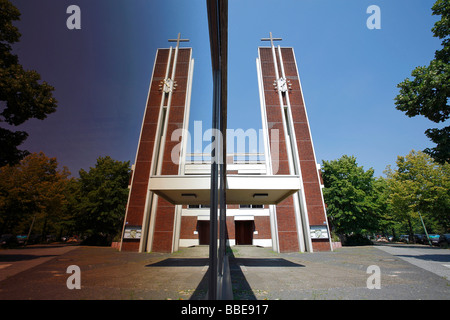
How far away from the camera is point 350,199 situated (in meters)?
24.5

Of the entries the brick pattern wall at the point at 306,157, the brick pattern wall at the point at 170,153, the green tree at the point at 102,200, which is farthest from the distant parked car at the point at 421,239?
the green tree at the point at 102,200

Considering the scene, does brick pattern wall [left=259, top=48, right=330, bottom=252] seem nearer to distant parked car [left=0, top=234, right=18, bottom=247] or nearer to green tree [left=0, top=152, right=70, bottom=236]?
green tree [left=0, top=152, right=70, bottom=236]

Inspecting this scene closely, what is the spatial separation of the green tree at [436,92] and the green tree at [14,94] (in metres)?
21.7

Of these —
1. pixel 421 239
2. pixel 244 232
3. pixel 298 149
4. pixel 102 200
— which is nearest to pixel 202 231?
pixel 244 232

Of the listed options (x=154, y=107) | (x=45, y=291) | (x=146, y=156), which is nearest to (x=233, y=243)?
(x=146, y=156)

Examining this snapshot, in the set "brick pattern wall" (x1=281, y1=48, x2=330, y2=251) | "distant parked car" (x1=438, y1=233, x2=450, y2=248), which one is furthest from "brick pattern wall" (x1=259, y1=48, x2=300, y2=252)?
"distant parked car" (x1=438, y1=233, x2=450, y2=248)

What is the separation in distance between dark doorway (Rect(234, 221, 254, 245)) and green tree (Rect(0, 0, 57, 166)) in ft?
70.0

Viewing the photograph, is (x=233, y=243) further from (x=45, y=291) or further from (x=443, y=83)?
(x=443, y=83)

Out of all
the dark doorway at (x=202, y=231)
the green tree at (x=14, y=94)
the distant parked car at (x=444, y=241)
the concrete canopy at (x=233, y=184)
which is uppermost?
the green tree at (x=14, y=94)

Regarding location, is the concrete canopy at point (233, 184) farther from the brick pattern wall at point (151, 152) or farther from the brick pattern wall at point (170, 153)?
the brick pattern wall at point (151, 152)

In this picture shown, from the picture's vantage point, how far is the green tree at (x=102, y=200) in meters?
24.5

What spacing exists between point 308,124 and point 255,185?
1333cm

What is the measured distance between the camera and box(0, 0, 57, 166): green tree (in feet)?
31.8

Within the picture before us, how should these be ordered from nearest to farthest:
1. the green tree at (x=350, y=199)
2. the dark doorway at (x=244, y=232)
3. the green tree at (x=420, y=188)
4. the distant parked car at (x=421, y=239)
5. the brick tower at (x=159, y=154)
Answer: the brick tower at (x=159, y=154)
the green tree at (x=420, y=188)
the green tree at (x=350, y=199)
the dark doorway at (x=244, y=232)
the distant parked car at (x=421, y=239)
